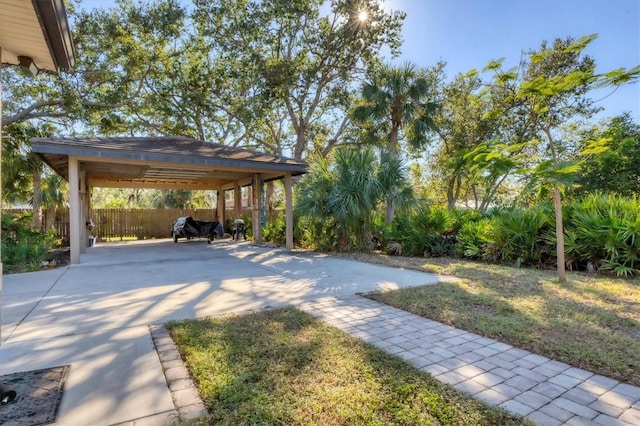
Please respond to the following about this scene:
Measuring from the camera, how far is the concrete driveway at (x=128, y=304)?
2527 millimetres

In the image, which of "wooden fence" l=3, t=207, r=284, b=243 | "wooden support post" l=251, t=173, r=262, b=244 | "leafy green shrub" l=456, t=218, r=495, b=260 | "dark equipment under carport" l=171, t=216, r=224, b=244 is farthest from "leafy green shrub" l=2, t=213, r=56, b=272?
"leafy green shrub" l=456, t=218, r=495, b=260

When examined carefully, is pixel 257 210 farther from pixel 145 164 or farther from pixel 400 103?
pixel 400 103

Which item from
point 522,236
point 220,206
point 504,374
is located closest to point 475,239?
point 522,236

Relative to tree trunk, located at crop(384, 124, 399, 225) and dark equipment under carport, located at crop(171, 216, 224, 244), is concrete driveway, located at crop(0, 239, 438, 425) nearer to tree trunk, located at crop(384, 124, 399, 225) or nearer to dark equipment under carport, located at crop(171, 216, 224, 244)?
tree trunk, located at crop(384, 124, 399, 225)

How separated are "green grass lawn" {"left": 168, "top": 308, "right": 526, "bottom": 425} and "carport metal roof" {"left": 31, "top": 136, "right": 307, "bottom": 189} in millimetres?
6739

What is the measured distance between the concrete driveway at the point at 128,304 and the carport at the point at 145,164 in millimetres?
2383

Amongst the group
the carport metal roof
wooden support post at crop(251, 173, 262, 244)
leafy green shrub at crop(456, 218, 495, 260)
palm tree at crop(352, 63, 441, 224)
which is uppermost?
A: palm tree at crop(352, 63, 441, 224)

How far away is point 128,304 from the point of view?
4.79 meters

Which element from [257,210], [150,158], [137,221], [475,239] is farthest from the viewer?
[137,221]

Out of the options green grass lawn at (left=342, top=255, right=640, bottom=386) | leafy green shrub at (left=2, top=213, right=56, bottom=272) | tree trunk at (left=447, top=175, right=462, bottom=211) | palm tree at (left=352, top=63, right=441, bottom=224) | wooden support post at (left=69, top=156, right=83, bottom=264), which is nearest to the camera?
green grass lawn at (left=342, top=255, right=640, bottom=386)

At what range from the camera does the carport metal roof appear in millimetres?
8390

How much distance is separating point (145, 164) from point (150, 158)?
3.07 feet

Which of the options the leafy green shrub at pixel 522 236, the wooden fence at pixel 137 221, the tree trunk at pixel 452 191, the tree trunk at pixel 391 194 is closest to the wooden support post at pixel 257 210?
the wooden fence at pixel 137 221

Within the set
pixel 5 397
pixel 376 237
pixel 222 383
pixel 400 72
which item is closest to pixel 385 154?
pixel 376 237
